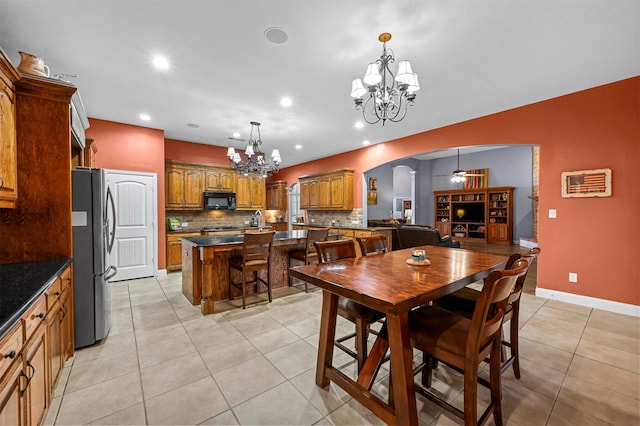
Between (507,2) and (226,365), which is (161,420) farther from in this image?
(507,2)

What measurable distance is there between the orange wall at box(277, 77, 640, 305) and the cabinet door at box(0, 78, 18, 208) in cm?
550

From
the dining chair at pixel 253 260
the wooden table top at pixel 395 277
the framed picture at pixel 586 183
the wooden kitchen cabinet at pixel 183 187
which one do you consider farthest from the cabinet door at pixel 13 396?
the framed picture at pixel 586 183

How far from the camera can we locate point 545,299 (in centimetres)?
378

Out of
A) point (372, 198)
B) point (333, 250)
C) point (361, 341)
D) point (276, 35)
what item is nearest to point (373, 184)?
point (372, 198)

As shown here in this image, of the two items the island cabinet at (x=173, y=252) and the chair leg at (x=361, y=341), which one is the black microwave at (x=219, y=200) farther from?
the chair leg at (x=361, y=341)

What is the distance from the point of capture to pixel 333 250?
96.3 inches

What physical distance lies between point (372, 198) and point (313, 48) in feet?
22.4

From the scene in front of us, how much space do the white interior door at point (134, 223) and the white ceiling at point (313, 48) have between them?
1232 millimetres

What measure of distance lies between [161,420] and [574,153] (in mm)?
5208

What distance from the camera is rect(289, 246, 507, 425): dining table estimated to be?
1.42 metres

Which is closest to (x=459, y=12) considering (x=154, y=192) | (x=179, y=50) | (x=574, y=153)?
(x=179, y=50)

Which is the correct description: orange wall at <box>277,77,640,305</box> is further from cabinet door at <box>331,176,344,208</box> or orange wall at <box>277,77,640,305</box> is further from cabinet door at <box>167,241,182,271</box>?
cabinet door at <box>167,241,182,271</box>

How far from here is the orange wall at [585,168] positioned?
3195 mm

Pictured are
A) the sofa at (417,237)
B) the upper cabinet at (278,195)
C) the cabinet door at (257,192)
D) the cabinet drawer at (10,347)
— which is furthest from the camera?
the upper cabinet at (278,195)
